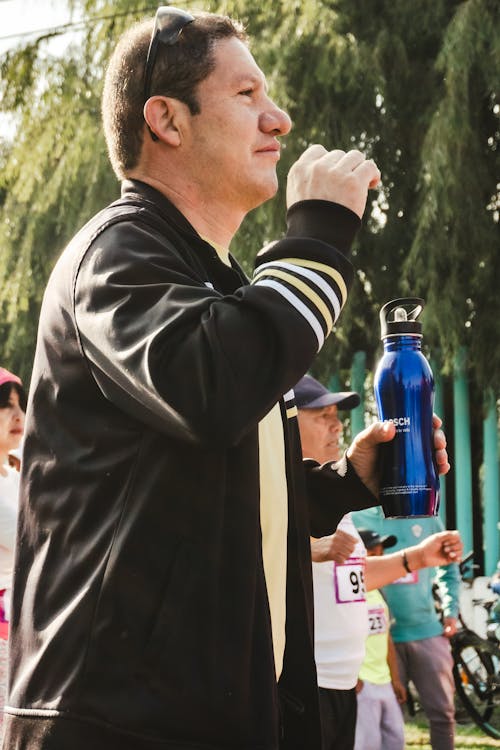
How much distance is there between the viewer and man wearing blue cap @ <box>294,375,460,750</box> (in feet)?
15.4

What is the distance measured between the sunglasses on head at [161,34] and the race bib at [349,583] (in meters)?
3.17

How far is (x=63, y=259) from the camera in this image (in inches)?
86.3

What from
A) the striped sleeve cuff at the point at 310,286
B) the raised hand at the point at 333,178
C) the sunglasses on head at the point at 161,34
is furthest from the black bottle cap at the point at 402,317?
the sunglasses on head at the point at 161,34

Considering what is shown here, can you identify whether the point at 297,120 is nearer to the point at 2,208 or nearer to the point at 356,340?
the point at 356,340

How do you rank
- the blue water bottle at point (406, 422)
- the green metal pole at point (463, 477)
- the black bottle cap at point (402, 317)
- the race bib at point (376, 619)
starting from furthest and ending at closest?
the green metal pole at point (463, 477) < the race bib at point (376, 619) < the black bottle cap at point (402, 317) < the blue water bottle at point (406, 422)

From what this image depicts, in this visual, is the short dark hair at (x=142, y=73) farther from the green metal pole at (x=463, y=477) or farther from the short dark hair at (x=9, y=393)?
the green metal pole at (x=463, y=477)

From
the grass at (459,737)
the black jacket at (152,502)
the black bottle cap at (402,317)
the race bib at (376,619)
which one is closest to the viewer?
the black jacket at (152,502)

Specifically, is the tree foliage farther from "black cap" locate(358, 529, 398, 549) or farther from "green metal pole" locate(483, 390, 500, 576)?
"black cap" locate(358, 529, 398, 549)

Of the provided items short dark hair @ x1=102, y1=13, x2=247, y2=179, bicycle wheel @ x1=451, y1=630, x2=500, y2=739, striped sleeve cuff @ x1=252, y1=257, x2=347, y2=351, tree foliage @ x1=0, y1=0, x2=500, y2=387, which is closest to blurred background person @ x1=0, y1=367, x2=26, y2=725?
short dark hair @ x1=102, y1=13, x2=247, y2=179

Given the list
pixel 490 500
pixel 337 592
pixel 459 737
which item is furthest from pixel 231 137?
pixel 490 500

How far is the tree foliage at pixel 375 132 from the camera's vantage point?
10.1 meters

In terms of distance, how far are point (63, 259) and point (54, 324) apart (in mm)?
132

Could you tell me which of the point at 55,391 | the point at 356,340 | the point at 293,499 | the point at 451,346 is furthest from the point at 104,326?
the point at 356,340

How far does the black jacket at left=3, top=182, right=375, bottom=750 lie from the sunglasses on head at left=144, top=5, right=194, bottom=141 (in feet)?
1.19
